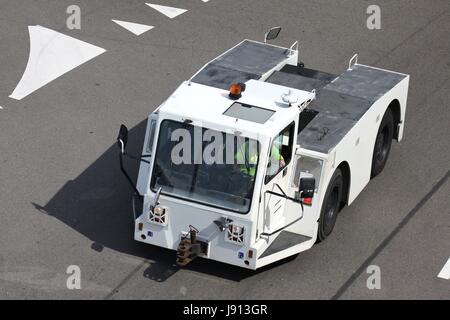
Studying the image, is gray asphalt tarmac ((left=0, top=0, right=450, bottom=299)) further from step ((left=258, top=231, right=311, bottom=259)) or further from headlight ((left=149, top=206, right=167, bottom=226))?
headlight ((left=149, top=206, right=167, bottom=226))

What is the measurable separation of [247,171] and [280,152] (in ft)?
2.13

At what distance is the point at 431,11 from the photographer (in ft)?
71.2

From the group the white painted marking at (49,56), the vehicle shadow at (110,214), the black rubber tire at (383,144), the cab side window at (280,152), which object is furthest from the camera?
the white painted marking at (49,56)

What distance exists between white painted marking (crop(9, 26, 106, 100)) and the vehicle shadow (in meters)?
2.78

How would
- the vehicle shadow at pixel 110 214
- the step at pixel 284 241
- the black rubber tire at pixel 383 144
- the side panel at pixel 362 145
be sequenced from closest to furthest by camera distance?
1. the step at pixel 284 241
2. the vehicle shadow at pixel 110 214
3. the side panel at pixel 362 145
4. the black rubber tire at pixel 383 144

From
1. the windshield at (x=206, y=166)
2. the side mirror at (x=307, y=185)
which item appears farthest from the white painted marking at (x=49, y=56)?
the side mirror at (x=307, y=185)

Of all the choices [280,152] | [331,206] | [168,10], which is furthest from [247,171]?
[168,10]

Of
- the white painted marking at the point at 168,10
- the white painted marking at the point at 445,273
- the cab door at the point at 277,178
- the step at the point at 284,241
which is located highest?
the cab door at the point at 277,178

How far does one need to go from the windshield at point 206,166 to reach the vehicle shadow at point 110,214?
114 cm

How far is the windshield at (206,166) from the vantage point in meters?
12.5

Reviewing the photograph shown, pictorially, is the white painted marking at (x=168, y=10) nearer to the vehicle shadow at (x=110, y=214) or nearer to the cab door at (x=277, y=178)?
the vehicle shadow at (x=110, y=214)

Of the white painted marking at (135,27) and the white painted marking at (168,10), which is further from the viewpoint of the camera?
the white painted marking at (168,10)

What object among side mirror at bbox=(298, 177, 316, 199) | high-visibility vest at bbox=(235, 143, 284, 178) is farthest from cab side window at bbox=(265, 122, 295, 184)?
side mirror at bbox=(298, 177, 316, 199)

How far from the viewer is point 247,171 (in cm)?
1254
